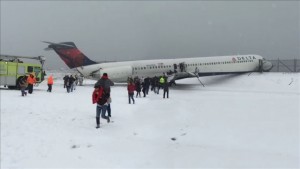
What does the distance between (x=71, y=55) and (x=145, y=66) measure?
335 inches

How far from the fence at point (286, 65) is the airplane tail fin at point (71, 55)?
27.0 meters

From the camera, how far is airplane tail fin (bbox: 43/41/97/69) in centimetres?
3675

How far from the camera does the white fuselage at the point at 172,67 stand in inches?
1457

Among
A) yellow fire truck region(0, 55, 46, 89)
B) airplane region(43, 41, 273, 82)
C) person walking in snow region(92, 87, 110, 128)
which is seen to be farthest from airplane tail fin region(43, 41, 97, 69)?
person walking in snow region(92, 87, 110, 128)

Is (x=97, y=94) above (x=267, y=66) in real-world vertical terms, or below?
below

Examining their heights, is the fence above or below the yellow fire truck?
above

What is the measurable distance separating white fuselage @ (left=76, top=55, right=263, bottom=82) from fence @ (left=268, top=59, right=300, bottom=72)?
4.30 m

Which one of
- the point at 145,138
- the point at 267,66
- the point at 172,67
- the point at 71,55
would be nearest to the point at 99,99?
the point at 145,138

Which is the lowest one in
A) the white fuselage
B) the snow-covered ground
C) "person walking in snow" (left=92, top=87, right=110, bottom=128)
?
the snow-covered ground

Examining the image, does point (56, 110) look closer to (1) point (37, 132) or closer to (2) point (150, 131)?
(1) point (37, 132)

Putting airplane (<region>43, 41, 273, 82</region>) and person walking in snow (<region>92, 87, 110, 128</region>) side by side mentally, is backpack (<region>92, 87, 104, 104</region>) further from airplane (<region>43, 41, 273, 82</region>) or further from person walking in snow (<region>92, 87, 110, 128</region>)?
airplane (<region>43, 41, 273, 82</region>)

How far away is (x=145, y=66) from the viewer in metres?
38.3

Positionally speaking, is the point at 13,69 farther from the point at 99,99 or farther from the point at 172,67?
the point at 172,67

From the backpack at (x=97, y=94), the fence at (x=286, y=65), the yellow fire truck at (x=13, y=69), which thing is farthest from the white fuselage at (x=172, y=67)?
the backpack at (x=97, y=94)
